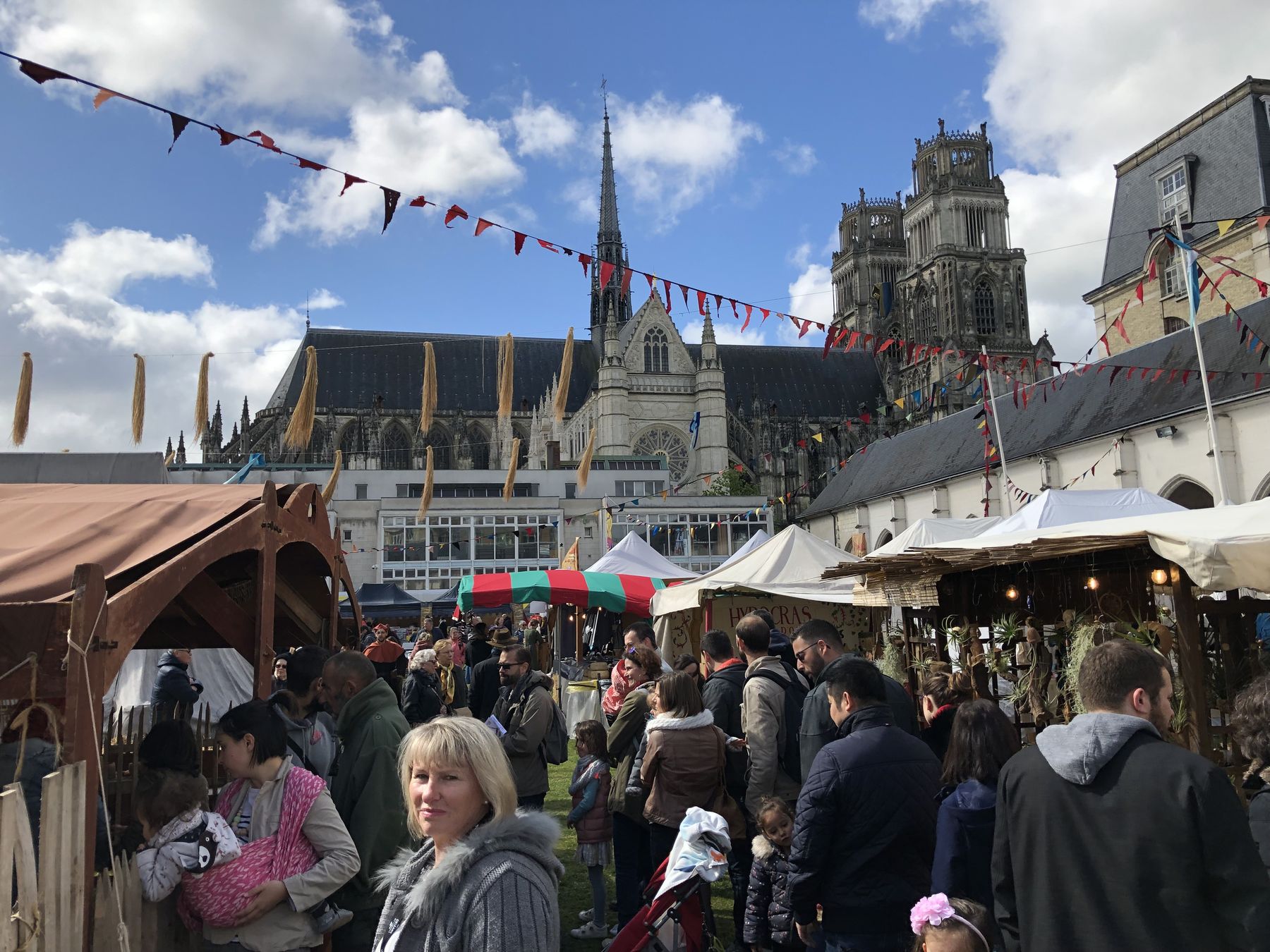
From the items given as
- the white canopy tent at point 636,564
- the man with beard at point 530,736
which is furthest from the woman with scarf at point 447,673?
the man with beard at point 530,736

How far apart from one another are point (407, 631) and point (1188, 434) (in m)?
20.8

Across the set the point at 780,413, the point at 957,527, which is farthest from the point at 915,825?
the point at 780,413

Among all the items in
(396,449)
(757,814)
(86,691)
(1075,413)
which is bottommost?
(757,814)

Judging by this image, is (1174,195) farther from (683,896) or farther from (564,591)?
(683,896)

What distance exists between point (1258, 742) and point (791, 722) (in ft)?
8.68

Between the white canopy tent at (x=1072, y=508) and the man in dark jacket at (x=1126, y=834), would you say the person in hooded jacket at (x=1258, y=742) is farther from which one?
the white canopy tent at (x=1072, y=508)

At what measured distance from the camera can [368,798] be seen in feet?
12.4

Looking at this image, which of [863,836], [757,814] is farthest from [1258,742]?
[757,814]

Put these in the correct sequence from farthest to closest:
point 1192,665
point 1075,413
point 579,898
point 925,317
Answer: point 925,317, point 1075,413, point 579,898, point 1192,665

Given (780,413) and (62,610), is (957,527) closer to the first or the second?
(62,610)

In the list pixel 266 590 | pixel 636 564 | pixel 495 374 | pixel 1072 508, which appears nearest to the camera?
pixel 266 590

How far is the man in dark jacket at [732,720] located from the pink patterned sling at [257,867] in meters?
2.19

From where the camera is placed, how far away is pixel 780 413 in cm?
6072

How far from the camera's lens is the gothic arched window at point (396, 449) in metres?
55.1
